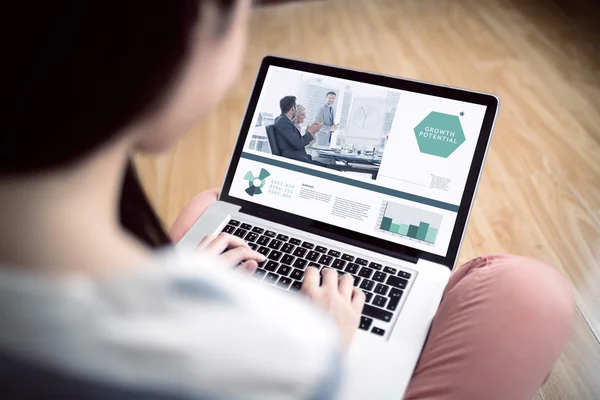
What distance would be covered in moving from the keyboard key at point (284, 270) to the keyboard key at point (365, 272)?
11cm

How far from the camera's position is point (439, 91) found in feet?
2.93

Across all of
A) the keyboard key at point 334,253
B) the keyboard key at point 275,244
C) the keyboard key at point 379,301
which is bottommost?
the keyboard key at point 379,301

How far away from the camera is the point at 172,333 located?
1.08 ft

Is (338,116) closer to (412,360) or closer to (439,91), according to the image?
(439,91)

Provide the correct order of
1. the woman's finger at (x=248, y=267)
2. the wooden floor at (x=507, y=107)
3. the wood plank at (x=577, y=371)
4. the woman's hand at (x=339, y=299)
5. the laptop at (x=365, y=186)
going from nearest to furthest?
the woman's hand at (x=339, y=299) < the woman's finger at (x=248, y=267) < the laptop at (x=365, y=186) < the wood plank at (x=577, y=371) < the wooden floor at (x=507, y=107)

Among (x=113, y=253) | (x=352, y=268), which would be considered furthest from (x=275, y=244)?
(x=113, y=253)

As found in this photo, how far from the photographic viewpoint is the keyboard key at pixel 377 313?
79 cm

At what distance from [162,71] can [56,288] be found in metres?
0.14

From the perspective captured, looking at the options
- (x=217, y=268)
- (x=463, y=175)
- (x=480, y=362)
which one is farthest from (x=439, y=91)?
(x=217, y=268)

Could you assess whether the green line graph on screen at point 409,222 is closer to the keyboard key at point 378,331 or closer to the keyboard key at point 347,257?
the keyboard key at point 347,257

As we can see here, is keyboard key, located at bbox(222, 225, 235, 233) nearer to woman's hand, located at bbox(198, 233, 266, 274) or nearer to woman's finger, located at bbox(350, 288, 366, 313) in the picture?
woman's hand, located at bbox(198, 233, 266, 274)

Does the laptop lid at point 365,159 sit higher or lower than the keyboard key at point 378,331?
higher

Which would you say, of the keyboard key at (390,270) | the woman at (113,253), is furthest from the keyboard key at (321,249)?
the woman at (113,253)

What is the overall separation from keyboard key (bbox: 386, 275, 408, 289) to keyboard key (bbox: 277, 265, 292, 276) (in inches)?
6.0
